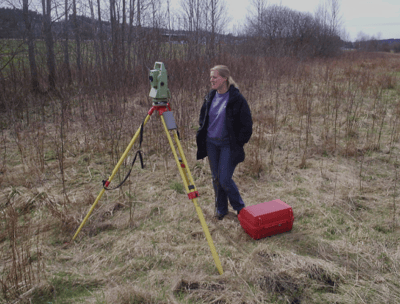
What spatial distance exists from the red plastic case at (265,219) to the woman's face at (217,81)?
1245 millimetres

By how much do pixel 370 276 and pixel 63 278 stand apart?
7.90ft

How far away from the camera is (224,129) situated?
2785mm

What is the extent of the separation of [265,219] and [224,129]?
3.13ft

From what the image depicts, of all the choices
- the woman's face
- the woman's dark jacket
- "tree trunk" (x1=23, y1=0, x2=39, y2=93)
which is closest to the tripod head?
the woman's face

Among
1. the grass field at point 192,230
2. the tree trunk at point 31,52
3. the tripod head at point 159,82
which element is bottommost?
the grass field at point 192,230

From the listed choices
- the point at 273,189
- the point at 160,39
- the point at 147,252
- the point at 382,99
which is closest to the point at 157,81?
the point at 147,252

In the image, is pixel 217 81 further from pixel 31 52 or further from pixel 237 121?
pixel 31 52

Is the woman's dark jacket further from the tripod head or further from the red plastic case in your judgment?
the tripod head

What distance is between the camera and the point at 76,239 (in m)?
2.76

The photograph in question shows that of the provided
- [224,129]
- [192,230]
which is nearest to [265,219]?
[192,230]

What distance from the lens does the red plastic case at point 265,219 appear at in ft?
8.87

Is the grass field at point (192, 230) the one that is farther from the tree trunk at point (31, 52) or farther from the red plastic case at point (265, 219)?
the tree trunk at point (31, 52)

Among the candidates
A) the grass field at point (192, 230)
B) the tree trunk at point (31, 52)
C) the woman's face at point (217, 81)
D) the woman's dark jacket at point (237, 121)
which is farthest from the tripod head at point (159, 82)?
the tree trunk at point (31, 52)

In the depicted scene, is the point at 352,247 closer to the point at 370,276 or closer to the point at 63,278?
the point at 370,276
